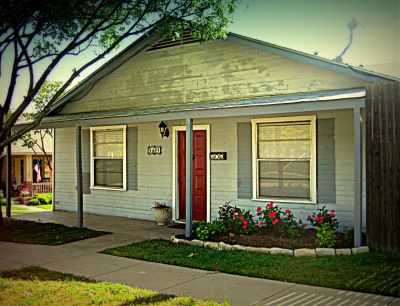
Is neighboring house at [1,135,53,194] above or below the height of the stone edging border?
above

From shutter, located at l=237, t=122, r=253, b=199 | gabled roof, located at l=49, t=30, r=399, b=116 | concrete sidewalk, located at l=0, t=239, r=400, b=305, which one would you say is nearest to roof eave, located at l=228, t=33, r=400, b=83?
gabled roof, located at l=49, t=30, r=399, b=116

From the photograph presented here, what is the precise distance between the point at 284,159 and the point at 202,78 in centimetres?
295

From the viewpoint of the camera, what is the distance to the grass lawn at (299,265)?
566 centimetres

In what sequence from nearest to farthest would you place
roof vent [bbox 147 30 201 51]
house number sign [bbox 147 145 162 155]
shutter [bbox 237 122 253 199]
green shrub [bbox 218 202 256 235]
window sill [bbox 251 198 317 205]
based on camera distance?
green shrub [bbox 218 202 256 235] → window sill [bbox 251 198 317 205] → shutter [bbox 237 122 253 199] → roof vent [bbox 147 30 201 51] → house number sign [bbox 147 145 162 155]

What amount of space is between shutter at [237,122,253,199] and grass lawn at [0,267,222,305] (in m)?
4.80

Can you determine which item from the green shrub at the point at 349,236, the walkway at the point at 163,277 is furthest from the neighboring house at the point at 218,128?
the walkway at the point at 163,277

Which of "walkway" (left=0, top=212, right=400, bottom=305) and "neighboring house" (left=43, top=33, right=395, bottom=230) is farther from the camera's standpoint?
"neighboring house" (left=43, top=33, right=395, bottom=230)

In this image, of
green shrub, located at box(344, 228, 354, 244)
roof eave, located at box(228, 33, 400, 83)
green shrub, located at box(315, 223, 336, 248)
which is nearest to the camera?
green shrub, located at box(315, 223, 336, 248)

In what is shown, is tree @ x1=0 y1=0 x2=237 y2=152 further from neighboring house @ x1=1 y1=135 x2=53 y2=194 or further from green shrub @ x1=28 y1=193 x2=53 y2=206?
neighboring house @ x1=1 y1=135 x2=53 y2=194

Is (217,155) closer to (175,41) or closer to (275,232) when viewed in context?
(275,232)

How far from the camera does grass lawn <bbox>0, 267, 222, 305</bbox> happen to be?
5.23m

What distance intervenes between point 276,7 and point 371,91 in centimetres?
383

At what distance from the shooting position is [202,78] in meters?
10.8

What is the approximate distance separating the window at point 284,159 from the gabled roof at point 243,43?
1186 mm
